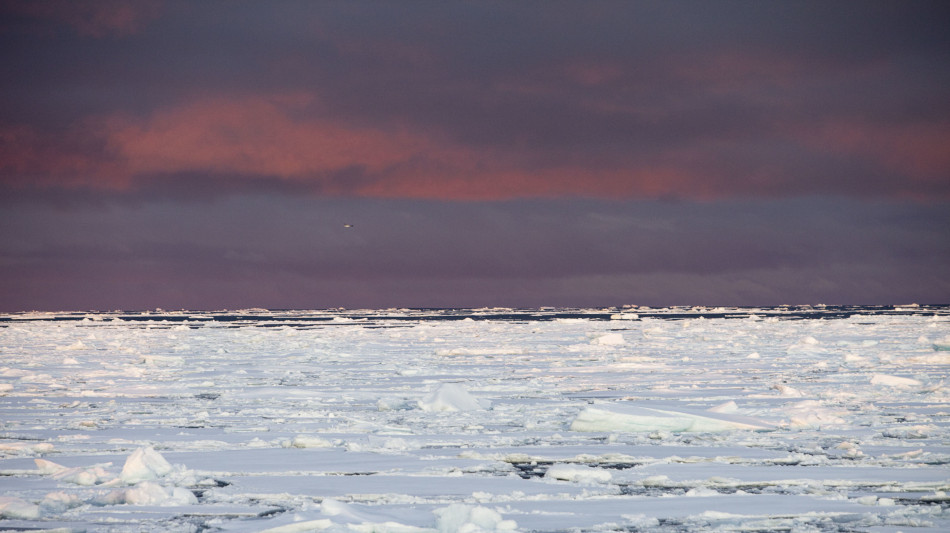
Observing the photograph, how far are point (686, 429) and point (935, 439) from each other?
7.41 feet

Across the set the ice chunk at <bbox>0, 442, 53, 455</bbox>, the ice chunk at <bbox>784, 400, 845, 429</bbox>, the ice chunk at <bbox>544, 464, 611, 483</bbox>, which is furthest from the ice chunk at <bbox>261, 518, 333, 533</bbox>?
the ice chunk at <bbox>784, 400, 845, 429</bbox>

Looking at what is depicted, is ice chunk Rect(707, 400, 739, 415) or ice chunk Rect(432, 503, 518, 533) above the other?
ice chunk Rect(707, 400, 739, 415)

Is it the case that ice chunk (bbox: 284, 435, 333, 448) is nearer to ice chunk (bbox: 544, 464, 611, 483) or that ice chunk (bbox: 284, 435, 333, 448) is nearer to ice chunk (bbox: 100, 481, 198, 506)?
ice chunk (bbox: 100, 481, 198, 506)

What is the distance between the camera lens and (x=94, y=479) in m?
6.25

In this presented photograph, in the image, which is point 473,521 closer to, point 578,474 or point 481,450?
point 578,474

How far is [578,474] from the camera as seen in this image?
6379mm

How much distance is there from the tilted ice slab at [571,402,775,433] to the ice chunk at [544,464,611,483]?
2210 mm

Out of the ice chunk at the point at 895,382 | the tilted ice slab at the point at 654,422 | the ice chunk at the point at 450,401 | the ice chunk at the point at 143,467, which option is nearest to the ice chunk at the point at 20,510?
the ice chunk at the point at 143,467

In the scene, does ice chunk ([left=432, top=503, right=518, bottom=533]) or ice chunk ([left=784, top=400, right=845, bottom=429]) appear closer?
ice chunk ([left=432, top=503, right=518, bottom=533])

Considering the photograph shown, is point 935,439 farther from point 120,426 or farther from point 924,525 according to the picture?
point 120,426

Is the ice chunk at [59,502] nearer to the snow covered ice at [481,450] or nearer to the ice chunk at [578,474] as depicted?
the snow covered ice at [481,450]

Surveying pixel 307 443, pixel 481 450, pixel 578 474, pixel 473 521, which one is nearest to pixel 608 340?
pixel 481 450

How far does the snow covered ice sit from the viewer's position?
5.33 meters

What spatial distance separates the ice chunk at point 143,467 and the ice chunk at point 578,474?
9.71ft
